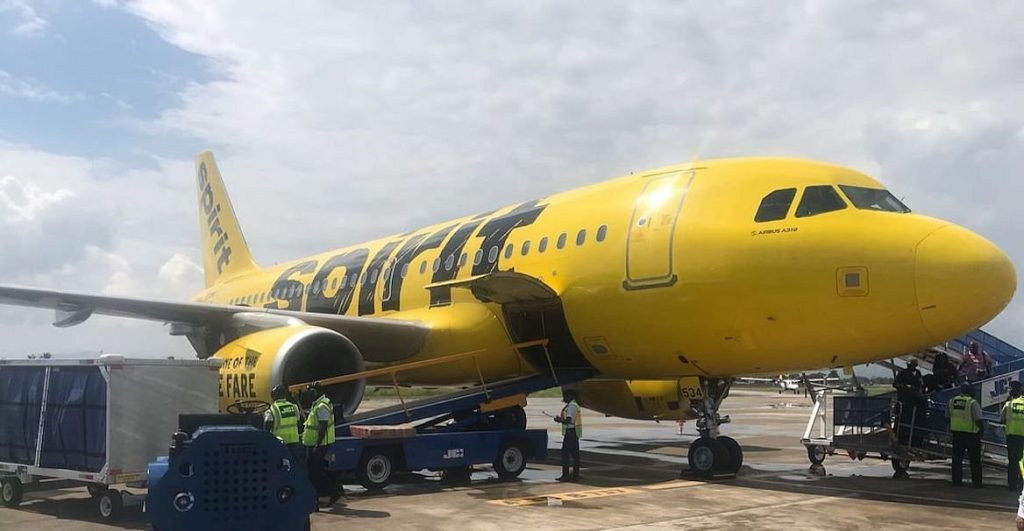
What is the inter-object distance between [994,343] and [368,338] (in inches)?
433

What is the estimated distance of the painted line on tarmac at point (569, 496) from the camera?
409 inches

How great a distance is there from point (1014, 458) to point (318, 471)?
864 cm

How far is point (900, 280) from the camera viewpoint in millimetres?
9898

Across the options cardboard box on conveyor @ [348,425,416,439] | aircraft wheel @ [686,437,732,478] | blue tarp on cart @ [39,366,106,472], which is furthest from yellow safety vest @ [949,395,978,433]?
blue tarp on cart @ [39,366,106,472]

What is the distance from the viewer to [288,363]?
12531 mm

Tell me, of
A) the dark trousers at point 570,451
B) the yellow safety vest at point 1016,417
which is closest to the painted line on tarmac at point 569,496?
the dark trousers at point 570,451

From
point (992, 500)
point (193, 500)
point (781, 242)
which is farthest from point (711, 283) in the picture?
point (193, 500)

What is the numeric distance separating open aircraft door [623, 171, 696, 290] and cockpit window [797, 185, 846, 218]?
161 cm

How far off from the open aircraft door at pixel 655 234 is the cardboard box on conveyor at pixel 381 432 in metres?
3.48

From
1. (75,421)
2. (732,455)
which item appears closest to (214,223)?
(75,421)

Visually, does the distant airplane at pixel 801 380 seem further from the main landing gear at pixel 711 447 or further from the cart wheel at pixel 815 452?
the cart wheel at pixel 815 452

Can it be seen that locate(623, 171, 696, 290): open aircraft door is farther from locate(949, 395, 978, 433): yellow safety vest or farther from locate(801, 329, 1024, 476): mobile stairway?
locate(801, 329, 1024, 476): mobile stairway

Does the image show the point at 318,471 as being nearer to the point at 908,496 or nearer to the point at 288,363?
the point at 288,363

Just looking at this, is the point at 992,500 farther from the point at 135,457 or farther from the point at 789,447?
the point at 135,457
